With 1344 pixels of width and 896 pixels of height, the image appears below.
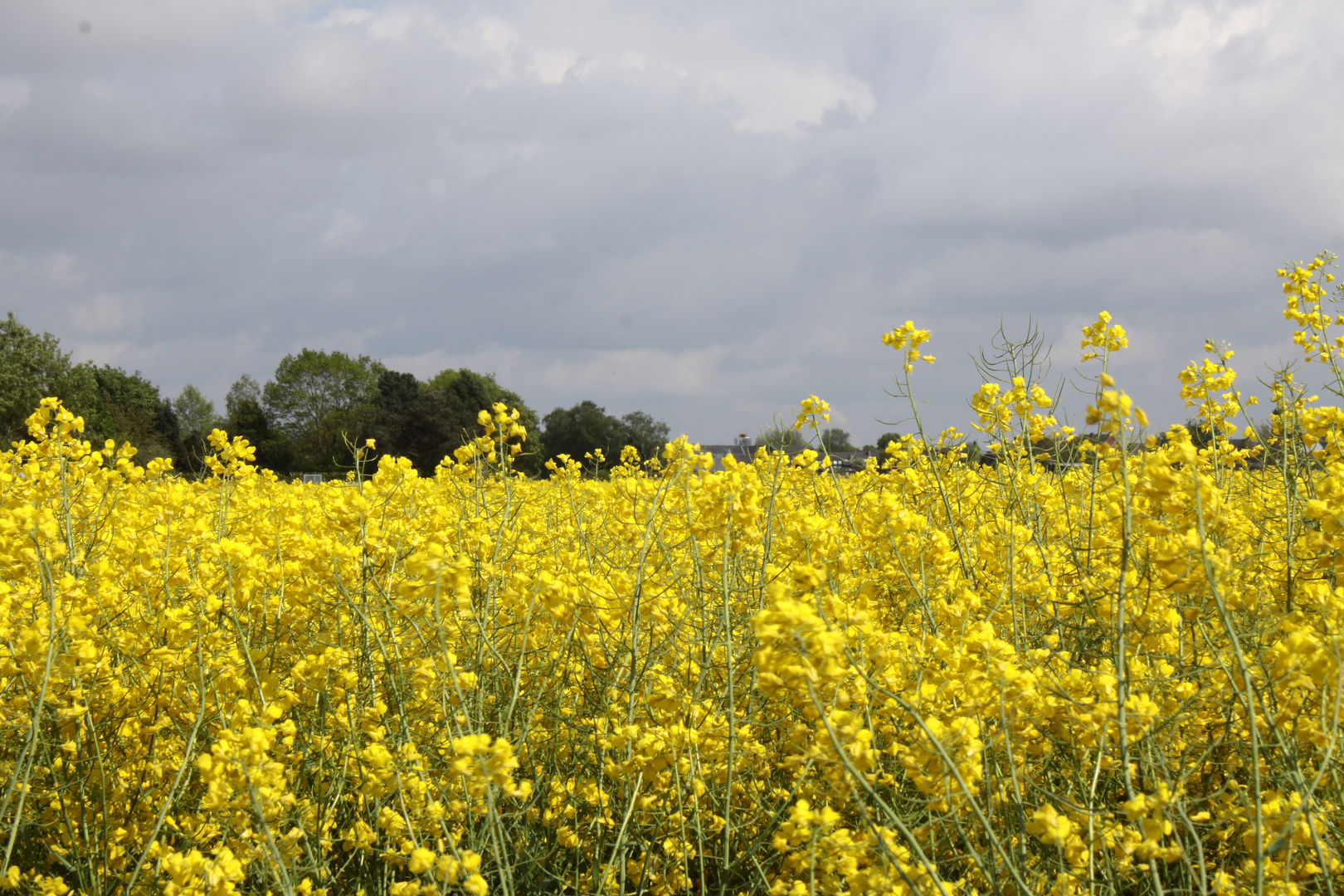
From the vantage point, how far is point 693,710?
205 centimetres

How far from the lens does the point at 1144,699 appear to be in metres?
1.76

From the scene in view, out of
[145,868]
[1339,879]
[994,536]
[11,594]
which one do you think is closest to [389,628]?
[145,868]

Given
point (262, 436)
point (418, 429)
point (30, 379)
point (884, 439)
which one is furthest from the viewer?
point (262, 436)

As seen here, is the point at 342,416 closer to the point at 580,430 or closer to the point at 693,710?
the point at 580,430

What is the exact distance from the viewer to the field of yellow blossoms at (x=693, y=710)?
1.56 meters

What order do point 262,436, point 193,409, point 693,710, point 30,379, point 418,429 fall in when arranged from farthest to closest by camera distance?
point 193,409 → point 262,436 → point 418,429 → point 30,379 → point 693,710

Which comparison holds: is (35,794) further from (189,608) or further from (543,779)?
(543,779)

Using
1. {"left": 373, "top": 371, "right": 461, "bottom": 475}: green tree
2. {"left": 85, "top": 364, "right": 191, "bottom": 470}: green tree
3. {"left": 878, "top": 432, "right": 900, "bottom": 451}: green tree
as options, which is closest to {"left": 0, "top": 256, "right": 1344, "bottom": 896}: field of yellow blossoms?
{"left": 878, "top": 432, "right": 900, "bottom": 451}: green tree

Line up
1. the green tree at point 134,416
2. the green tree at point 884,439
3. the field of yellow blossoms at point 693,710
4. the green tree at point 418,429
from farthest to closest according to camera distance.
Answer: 1. the green tree at point 418,429
2. the green tree at point 134,416
3. the green tree at point 884,439
4. the field of yellow blossoms at point 693,710

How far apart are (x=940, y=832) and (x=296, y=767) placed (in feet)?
6.09

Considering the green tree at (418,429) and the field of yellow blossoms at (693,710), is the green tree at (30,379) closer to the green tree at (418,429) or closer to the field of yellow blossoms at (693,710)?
the green tree at (418,429)

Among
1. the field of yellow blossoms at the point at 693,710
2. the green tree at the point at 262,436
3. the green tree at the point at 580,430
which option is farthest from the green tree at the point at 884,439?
the green tree at the point at 262,436

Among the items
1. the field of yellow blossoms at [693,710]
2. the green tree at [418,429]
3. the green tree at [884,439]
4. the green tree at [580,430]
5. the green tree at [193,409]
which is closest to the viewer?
the field of yellow blossoms at [693,710]

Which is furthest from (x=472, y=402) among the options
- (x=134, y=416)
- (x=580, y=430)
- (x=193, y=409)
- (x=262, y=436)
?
(x=193, y=409)
